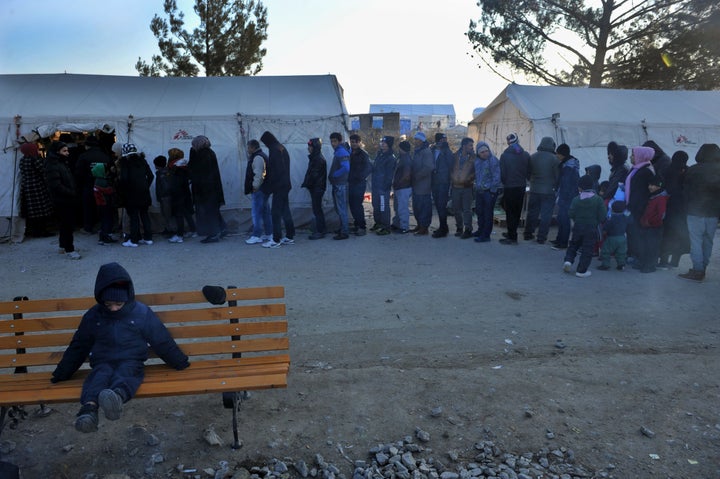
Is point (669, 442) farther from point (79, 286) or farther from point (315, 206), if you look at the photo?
point (315, 206)

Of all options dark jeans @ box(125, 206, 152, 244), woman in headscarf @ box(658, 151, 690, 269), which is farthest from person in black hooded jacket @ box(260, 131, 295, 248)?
woman in headscarf @ box(658, 151, 690, 269)

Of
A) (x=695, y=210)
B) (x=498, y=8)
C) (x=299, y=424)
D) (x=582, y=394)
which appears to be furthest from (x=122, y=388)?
(x=498, y=8)

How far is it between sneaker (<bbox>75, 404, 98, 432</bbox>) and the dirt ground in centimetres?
35

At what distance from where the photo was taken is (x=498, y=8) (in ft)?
61.7

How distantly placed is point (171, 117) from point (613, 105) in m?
10.6

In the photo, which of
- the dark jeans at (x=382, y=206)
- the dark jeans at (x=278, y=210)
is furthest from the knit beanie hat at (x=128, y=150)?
the dark jeans at (x=382, y=206)

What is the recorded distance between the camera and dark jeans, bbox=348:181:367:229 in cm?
1114

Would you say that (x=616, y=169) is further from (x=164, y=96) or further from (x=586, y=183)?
(x=164, y=96)

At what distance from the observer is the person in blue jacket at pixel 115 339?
3.77m

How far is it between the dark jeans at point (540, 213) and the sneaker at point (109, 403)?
340 inches

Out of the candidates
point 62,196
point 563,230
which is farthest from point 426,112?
point 62,196

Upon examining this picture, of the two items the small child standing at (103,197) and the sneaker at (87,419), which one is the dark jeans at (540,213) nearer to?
the small child standing at (103,197)

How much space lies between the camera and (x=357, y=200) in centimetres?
1125

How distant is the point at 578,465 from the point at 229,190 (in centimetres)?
937
